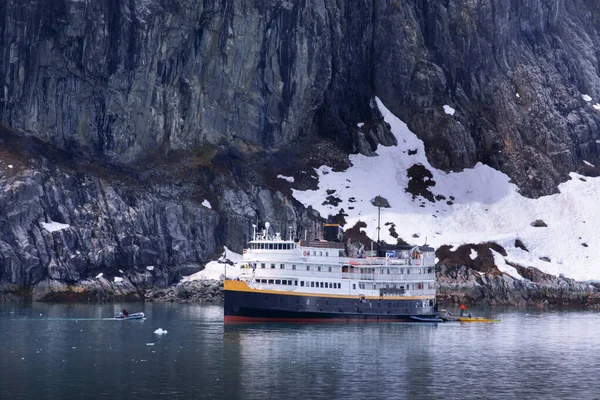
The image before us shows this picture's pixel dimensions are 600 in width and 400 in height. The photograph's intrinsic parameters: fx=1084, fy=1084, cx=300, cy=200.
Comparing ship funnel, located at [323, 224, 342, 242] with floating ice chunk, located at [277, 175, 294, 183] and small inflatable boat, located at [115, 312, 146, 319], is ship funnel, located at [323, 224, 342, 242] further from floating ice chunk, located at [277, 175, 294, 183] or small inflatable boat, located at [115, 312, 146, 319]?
floating ice chunk, located at [277, 175, 294, 183]

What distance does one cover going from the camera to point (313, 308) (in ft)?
391

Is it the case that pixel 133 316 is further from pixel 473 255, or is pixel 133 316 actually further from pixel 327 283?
pixel 473 255

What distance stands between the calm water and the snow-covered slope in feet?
145

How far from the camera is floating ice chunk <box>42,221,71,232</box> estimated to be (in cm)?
14862

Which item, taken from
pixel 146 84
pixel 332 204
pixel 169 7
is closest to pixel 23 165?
pixel 146 84

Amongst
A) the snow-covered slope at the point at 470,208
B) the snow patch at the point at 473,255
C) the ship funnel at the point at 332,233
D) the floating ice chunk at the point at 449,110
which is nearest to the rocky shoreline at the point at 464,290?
the snow patch at the point at 473,255

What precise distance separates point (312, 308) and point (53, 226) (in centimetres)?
4745

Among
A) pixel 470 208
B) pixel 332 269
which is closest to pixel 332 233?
pixel 332 269

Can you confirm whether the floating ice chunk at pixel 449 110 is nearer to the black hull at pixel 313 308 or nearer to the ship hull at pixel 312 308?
the ship hull at pixel 312 308

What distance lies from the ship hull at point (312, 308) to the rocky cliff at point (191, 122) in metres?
39.2

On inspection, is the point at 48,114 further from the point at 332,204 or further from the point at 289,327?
the point at 289,327

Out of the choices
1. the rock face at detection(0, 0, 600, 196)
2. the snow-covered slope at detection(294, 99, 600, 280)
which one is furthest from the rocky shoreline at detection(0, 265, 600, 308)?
the rock face at detection(0, 0, 600, 196)

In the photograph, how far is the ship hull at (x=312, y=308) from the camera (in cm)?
11575

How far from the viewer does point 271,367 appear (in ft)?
271
